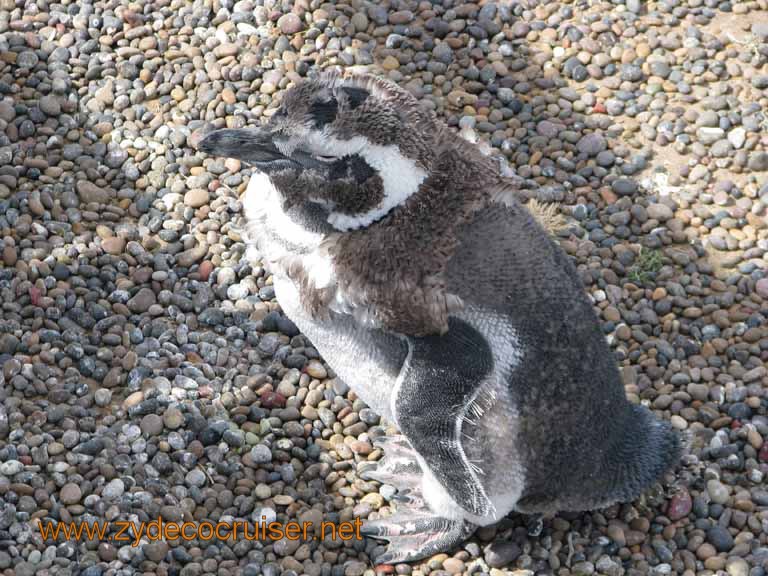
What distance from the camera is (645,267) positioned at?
15.2 feet

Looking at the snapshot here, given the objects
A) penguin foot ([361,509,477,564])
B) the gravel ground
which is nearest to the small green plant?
the gravel ground

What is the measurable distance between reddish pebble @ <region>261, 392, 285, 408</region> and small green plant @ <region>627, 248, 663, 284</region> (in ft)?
4.82

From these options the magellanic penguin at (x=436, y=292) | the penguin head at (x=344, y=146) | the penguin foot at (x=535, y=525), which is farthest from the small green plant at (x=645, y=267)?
the penguin head at (x=344, y=146)

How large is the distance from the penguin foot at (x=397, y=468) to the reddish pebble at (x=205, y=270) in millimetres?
1007

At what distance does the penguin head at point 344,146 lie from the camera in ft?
10.3

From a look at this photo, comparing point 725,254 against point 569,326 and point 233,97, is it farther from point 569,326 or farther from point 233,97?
point 233,97

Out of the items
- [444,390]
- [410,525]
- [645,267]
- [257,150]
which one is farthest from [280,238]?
[645,267]

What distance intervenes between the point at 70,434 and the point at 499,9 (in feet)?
9.45

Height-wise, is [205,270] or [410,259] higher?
[410,259]

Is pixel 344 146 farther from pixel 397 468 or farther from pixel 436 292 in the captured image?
pixel 397 468

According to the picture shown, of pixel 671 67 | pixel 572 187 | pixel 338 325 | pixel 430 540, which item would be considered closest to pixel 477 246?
pixel 338 325

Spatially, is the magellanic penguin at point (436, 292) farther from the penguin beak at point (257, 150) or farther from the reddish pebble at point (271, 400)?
the reddish pebble at point (271, 400)

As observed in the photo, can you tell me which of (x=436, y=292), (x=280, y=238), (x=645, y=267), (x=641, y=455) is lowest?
(x=645, y=267)

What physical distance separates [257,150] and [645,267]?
6.53 ft
